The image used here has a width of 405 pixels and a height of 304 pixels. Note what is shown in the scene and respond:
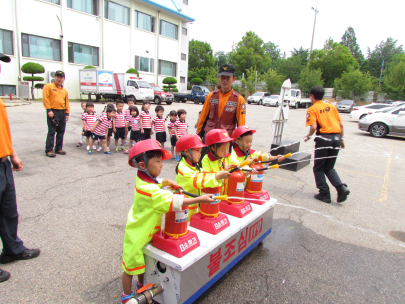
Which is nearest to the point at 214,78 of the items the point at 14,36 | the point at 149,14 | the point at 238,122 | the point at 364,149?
the point at 149,14

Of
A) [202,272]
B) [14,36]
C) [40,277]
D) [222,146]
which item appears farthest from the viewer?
[14,36]

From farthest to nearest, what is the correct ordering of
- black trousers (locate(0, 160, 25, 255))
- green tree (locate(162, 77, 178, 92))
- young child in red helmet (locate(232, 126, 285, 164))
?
green tree (locate(162, 77, 178, 92))
young child in red helmet (locate(232, 126, 285, 164))
black trousers (locate(0, 160, 25, 255))

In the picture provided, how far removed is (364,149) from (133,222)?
10.8 meters

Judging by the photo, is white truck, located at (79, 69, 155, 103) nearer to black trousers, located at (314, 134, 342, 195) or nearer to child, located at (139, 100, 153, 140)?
child, located at (139, 100, 153, 140)

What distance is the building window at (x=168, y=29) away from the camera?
30219 millimetres

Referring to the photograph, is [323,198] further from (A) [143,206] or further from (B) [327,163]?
(A) [143,206]

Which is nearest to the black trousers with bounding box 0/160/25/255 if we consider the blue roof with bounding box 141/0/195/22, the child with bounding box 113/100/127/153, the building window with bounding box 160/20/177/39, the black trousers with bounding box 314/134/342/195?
the black trousers with bounding box 314/134/342/195

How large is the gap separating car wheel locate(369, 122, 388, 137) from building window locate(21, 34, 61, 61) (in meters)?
23.0

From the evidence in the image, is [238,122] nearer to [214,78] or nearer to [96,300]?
[96,300]

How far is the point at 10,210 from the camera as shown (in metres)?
2.76

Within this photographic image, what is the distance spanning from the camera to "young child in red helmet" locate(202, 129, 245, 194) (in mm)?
2994

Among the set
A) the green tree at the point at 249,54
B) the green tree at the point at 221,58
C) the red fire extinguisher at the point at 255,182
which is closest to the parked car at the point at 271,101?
the green tree at the point at 249,54

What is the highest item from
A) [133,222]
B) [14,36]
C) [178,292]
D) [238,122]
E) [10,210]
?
[14,36]

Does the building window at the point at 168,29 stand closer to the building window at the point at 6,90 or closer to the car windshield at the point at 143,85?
the car windshield at the point at 143,85
